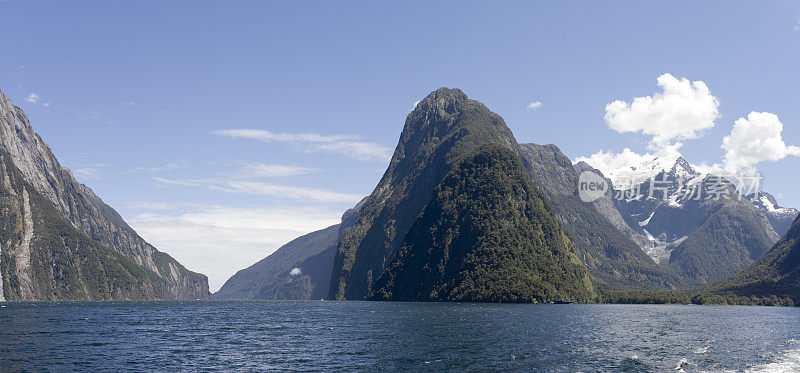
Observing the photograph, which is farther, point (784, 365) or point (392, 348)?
point (392, 348)

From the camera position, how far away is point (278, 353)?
84.9 meters

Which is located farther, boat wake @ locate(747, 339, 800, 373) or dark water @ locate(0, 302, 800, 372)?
boat wake @ locate(747, 339, 800, 373)

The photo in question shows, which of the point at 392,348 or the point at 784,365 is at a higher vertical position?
the point at 392,348

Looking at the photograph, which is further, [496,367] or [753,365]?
[753,365]

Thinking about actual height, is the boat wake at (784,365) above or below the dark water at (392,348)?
below

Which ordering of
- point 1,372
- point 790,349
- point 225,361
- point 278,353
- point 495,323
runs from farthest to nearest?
point 495,323 → point 790,349 → point 278,353 → point 225,361 → point 1,372

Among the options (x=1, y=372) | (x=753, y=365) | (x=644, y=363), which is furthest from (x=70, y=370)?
(x=753, y=365)

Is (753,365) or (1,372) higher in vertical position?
(1,372)

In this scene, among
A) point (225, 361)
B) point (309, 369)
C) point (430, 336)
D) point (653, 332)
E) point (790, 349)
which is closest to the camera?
point (309, 369)

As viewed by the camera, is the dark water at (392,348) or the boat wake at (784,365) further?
the boat wake at (784,365)

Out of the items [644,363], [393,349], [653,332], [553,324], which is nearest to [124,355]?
[393,349]

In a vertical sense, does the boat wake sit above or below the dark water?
below

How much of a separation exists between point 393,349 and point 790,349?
2734 inches

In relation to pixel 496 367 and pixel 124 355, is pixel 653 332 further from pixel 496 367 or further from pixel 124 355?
pixel 124 355
